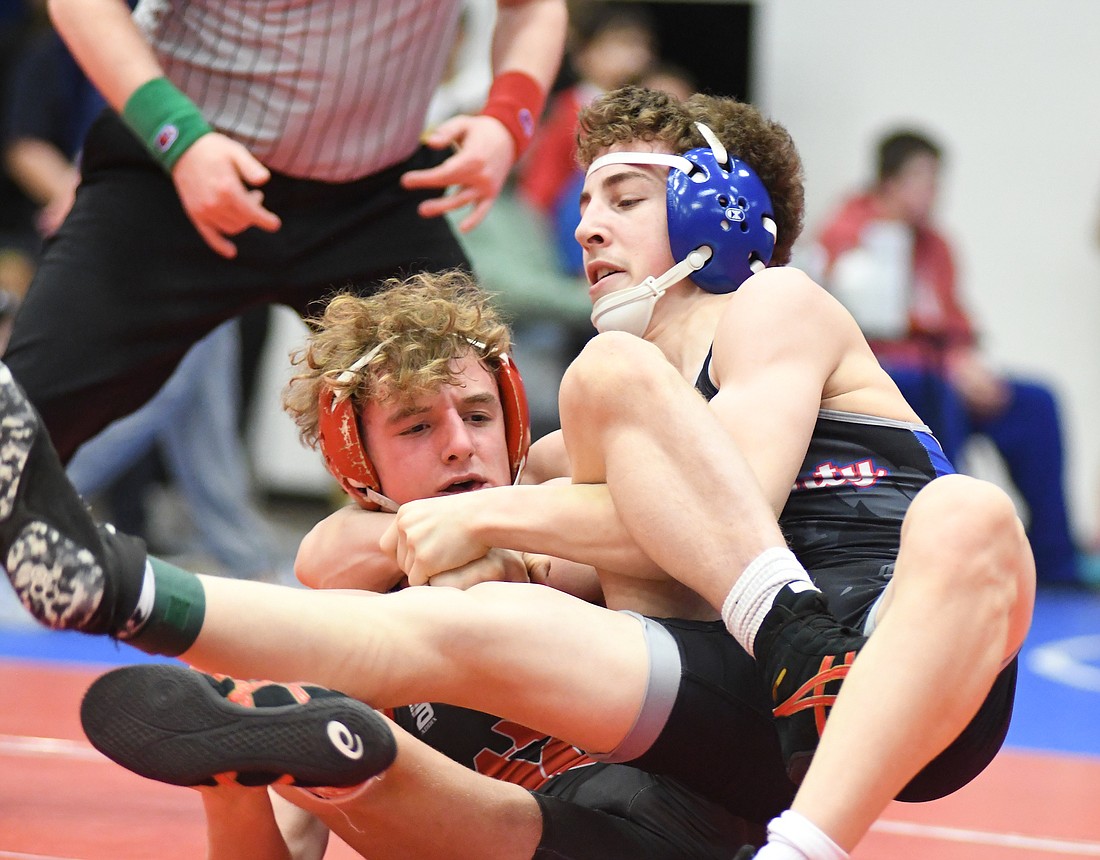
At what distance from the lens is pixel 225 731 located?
1.88 m

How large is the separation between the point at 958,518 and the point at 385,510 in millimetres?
1100

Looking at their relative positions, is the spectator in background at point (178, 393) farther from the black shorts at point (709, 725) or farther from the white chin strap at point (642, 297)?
the black shorts at point (709, 725)

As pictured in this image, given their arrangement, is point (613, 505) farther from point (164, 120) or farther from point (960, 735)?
point (164, 120)

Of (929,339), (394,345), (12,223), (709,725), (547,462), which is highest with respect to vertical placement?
(394,345)

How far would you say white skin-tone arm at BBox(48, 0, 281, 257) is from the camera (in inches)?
121

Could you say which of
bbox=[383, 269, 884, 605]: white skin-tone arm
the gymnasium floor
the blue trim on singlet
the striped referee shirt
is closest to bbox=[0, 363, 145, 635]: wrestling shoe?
bbox=[383, 269, 884, 605]: white skin-tone arm

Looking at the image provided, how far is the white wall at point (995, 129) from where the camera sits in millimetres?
9070

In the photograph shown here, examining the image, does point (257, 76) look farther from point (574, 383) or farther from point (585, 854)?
point (585, 854)

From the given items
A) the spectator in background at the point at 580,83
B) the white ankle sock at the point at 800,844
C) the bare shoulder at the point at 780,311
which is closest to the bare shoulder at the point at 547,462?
the bare shoulder at the point at 780,311

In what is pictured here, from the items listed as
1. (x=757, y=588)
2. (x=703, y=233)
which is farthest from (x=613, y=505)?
(x=703, y=233)

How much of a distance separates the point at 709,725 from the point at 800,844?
0.40 m

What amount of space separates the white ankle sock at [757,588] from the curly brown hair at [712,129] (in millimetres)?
966

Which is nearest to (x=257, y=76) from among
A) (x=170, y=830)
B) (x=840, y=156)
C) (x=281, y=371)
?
(x=170, y=830)

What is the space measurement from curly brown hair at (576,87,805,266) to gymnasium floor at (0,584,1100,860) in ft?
4.19
